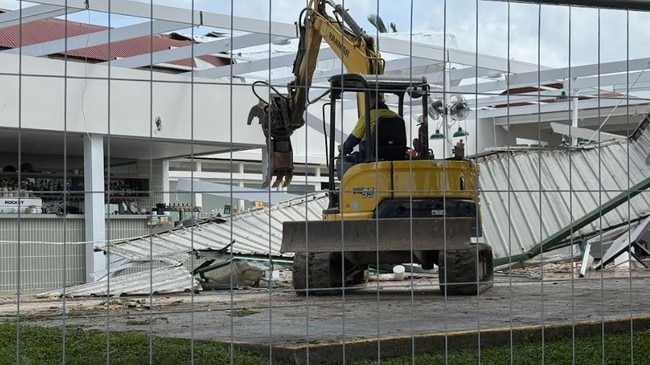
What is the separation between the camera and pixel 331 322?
26.0 feet

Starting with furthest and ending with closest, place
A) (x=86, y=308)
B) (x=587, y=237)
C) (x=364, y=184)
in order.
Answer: (x=587, y=237), (x=364, y=184), (x=86, y=308)

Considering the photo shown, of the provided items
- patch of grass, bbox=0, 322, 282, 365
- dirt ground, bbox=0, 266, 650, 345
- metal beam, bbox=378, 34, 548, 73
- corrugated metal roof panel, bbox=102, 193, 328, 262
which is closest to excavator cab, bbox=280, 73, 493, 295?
dirt ground, bbox=0, 266, 650, 345

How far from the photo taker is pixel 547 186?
1636 centimetres

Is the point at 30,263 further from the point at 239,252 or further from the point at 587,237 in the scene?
the point at 587,237

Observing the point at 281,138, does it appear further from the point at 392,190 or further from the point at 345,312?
the point at 345,312

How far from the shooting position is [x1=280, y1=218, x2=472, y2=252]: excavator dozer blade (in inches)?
261

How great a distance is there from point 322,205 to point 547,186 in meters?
4.10

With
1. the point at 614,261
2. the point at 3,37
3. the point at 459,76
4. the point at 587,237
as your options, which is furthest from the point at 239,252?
the point at 3,37

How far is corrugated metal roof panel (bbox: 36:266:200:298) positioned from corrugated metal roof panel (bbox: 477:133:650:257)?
17.4 ft

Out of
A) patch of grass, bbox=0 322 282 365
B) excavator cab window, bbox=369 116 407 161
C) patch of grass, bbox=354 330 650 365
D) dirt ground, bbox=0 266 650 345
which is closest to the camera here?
patch of grass, bbox=0 322 282 365

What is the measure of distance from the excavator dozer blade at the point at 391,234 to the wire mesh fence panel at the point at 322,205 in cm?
2

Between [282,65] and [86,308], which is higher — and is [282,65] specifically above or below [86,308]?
above

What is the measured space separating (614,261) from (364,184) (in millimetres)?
7090

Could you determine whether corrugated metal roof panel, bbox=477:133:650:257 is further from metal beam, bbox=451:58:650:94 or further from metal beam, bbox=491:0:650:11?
metal beam, bbox=491:0:650:11
